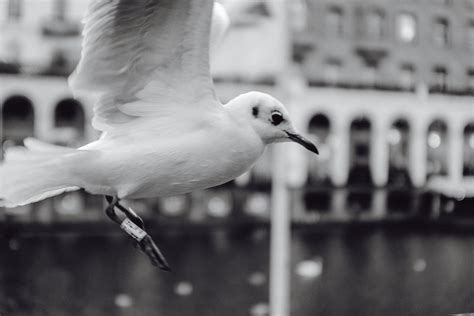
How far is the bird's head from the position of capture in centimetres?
58

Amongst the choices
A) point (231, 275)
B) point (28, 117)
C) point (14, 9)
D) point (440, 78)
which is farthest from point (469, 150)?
point (14, 9)

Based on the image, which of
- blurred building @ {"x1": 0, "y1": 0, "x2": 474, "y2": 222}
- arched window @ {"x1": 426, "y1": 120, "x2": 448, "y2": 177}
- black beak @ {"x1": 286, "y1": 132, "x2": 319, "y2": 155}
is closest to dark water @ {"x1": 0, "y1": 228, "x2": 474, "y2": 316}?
blurred building @ {"x1": 0, "y1": 0, "x2": 474, "y2": 222}

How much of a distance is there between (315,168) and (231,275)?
78.1 inches

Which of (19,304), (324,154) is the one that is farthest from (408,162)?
(19,304)

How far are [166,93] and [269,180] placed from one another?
4898 mm

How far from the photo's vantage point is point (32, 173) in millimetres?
597

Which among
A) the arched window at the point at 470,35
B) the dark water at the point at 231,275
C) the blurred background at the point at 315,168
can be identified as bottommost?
the dark water at the point at 231,275

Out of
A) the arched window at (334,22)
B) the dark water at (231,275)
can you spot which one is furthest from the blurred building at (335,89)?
the dark water at (231,275)

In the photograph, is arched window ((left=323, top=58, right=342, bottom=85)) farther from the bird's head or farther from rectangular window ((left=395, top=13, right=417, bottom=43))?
the bird's head

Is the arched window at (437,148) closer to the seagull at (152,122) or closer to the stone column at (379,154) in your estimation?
the stone column at (379,154)

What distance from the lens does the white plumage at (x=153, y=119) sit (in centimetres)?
58

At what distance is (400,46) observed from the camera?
5.73m

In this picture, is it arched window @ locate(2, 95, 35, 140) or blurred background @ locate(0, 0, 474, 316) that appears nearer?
blurred background @ locate(0, 0, 474, 316)

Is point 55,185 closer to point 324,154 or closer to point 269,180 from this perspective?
point 269,180
